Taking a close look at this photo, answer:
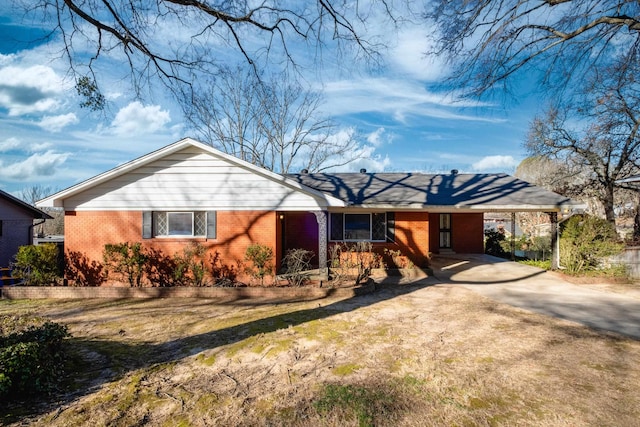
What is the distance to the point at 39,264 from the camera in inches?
418

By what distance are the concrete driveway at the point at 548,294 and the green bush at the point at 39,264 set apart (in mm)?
13091

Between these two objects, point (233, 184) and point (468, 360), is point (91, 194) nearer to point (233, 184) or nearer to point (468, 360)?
point (233, 184)

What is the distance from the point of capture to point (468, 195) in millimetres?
14141

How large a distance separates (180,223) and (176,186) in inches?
49.3

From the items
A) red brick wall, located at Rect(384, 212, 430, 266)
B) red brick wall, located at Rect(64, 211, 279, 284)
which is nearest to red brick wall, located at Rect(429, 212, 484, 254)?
red brick wall, located at Rect(384, 212, 430, 266)

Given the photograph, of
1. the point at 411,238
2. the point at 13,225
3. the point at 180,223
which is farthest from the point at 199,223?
the point at 13,225

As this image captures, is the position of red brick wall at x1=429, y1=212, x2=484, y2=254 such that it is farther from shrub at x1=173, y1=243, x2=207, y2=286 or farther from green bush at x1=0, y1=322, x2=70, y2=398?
green bush at x1=0, y1=322, x2=70, y2=398

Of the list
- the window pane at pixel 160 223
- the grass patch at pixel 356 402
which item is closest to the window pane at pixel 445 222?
the window pane at pixel 160 223

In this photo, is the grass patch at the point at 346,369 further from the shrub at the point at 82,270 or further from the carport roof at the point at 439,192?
the shrub at the point at 82,270

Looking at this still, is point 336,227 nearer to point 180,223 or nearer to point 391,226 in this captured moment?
point 391,226

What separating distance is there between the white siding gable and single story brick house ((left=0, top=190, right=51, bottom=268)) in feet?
25.9

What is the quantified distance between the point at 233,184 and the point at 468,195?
987cm

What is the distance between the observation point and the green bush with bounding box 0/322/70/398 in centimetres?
396

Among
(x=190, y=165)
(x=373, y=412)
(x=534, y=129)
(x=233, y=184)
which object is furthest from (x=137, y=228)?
(x=534, y=129)
